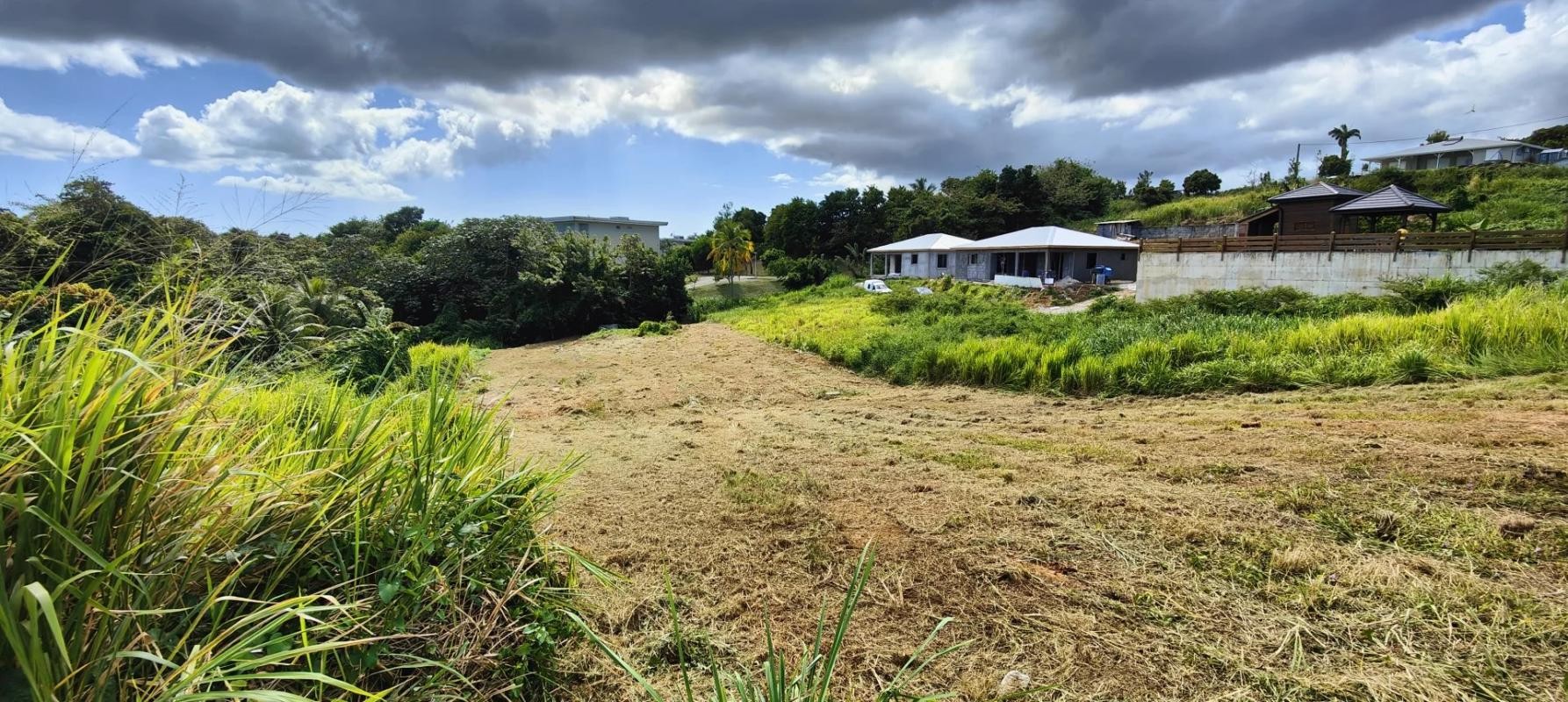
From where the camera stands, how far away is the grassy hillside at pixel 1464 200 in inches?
862

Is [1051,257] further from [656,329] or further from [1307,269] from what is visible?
[656,329]

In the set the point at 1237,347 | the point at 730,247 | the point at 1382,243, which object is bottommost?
the point at 1237,347

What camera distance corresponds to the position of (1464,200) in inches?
1017

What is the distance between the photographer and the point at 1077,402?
6.91 meters

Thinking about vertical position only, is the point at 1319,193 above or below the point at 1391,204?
above

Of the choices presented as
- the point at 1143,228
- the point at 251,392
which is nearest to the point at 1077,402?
the point at 251,392

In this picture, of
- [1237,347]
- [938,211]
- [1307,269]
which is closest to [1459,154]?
[938,211]

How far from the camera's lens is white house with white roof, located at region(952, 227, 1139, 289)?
82.2 ft

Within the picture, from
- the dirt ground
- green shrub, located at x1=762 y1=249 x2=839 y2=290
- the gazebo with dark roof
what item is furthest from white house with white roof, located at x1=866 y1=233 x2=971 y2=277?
the dirt ground

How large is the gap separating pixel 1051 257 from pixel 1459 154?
37358 millimetres

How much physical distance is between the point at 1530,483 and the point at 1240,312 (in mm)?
10762

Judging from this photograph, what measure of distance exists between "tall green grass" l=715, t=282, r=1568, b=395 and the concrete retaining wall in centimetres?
136

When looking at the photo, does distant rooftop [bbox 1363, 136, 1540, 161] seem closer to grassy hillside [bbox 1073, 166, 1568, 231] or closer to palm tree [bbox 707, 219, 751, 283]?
grassy hillside [bbox 1073, 166, 1568, 231]

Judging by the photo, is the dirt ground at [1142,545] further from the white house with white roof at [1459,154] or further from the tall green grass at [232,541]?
the white house with white roof at [1459,154]
